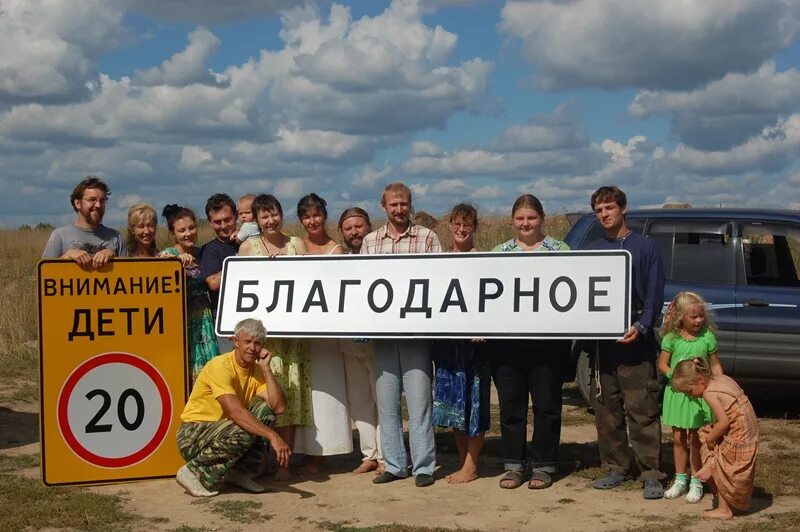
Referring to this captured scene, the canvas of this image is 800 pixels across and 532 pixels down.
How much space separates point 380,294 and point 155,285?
1.55m

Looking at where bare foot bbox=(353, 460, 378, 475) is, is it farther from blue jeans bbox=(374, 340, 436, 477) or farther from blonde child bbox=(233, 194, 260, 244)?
blonde child bbox=(233, 194, 260, 244)

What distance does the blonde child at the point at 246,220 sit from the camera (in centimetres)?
779

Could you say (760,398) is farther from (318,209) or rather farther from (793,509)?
(318,209)

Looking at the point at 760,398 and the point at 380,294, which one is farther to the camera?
the point at 760,398

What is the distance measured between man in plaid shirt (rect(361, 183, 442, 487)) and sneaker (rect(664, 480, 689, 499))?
156cm

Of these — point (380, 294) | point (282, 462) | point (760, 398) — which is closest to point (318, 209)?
point (380, 294)

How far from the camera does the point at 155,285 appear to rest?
7.12 meters

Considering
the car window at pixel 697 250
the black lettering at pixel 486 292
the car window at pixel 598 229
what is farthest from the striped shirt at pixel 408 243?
the car window at pixel 697 250

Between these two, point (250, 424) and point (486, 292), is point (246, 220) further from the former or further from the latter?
point (486, 292)

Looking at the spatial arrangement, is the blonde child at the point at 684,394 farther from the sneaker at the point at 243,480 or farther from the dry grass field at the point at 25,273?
the dry grass field at the point at 25,273

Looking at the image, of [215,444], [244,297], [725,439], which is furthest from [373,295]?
[725,439]

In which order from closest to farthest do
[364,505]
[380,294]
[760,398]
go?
[364,505]
[380,294]
[760,398]

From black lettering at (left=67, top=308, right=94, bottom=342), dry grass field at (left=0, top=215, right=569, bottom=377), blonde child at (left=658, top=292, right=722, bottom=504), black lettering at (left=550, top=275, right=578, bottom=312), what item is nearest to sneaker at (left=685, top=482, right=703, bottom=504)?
blonde child at (left=658, top=292, right=722, bottom=504)

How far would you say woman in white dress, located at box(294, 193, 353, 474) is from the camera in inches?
287
